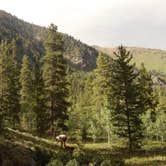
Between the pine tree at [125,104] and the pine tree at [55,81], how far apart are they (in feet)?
23.2

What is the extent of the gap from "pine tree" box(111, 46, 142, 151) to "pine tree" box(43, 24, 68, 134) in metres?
7.08

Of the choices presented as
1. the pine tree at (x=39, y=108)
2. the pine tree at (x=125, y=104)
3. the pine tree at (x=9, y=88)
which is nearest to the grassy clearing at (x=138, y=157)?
the pine tree at (x=125, y=104)

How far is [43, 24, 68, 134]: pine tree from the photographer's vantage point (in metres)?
47.9

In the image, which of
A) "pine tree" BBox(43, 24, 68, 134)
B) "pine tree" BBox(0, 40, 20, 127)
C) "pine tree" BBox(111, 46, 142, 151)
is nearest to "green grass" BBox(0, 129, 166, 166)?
"pine tree" BBox(111, 46, 142, 151)

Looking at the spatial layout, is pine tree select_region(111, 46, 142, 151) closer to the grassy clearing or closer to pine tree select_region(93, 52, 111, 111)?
the grassy clearing

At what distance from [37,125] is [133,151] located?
17.7 m

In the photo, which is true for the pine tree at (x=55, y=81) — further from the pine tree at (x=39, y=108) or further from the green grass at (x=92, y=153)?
the green grass at (x=92, y=153)

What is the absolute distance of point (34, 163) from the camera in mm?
26234

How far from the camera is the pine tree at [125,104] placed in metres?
42.5

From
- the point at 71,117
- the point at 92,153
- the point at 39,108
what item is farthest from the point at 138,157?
the point at 71,117

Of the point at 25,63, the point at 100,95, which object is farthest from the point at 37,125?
the point at 25,63

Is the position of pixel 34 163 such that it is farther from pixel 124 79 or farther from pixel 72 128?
pixel 72 128

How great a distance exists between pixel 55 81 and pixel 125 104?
1026cm

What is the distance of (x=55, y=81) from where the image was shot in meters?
48.6
